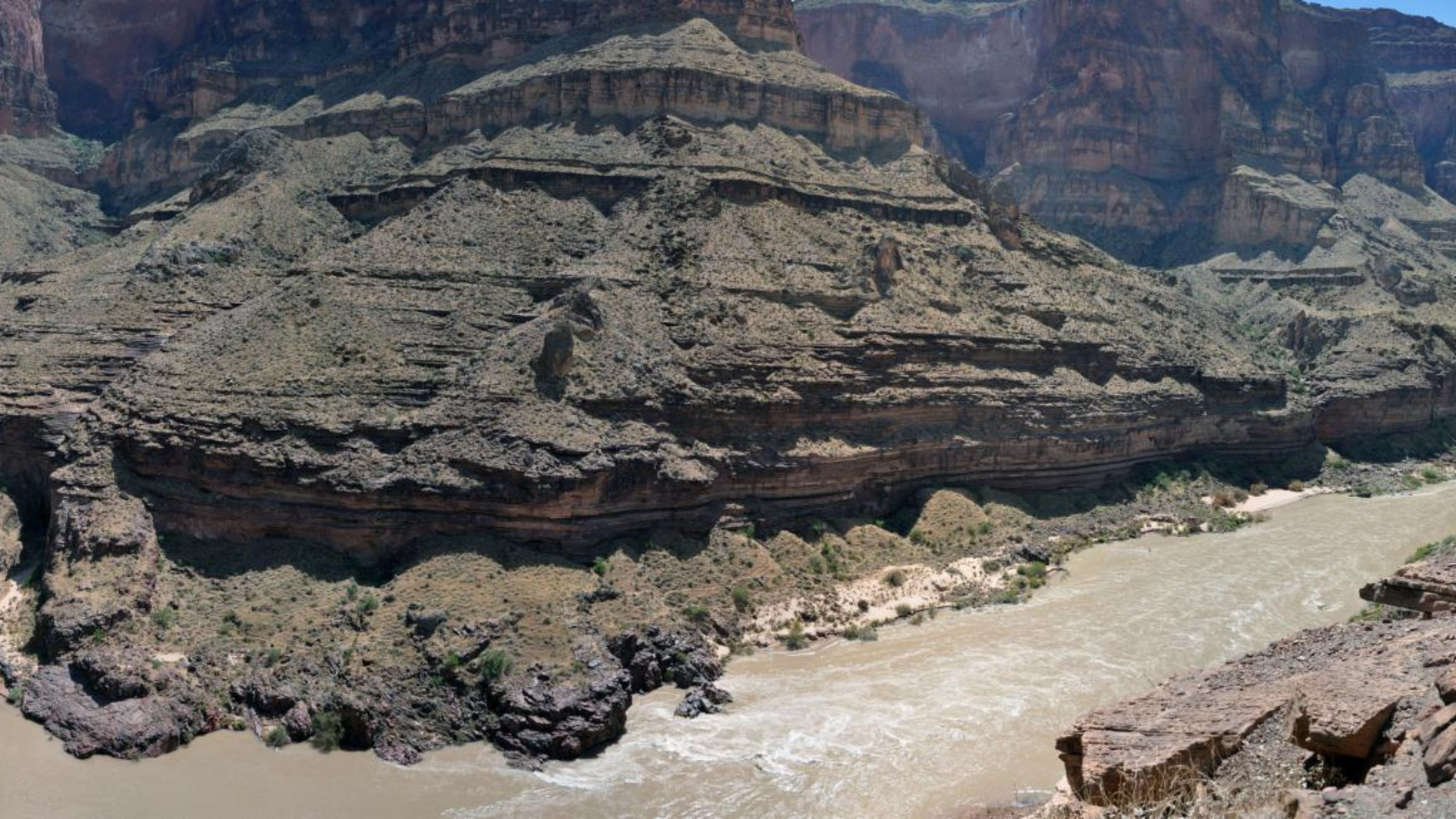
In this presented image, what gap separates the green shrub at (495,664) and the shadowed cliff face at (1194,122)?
77077mm

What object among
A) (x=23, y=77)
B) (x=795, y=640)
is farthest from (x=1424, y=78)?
(x=23, y=77)

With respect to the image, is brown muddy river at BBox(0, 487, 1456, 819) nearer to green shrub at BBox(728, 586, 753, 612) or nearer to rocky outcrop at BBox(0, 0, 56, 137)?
green shrub at BBox(728, 586, 753, 612)

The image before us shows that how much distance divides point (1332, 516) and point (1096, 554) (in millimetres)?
14504

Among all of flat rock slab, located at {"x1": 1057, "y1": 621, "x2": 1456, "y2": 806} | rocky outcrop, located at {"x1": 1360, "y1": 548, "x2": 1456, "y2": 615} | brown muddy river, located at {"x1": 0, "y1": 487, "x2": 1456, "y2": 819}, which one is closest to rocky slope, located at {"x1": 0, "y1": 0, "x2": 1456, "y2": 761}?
brown muddy river, located at {"x1": 0, "y1": 487, "x2": 1456, "y2": 819}

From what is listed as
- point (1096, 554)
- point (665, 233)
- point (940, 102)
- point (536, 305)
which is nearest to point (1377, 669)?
point (1096, 554)

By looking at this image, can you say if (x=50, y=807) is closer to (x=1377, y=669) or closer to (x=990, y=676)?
(x=990, y=676)

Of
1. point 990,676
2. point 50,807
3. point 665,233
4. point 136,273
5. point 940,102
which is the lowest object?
point 50,807

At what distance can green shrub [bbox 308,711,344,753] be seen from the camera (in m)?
29.9

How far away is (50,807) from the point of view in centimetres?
2736

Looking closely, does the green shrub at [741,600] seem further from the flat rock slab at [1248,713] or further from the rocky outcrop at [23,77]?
the rocky outcrop at [23,77]

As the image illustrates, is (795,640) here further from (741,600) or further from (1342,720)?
(1342,720)

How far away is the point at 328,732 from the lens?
1180 inches

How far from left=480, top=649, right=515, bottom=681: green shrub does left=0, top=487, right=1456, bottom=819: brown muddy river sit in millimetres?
2027

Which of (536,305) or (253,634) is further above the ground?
(536,305)
